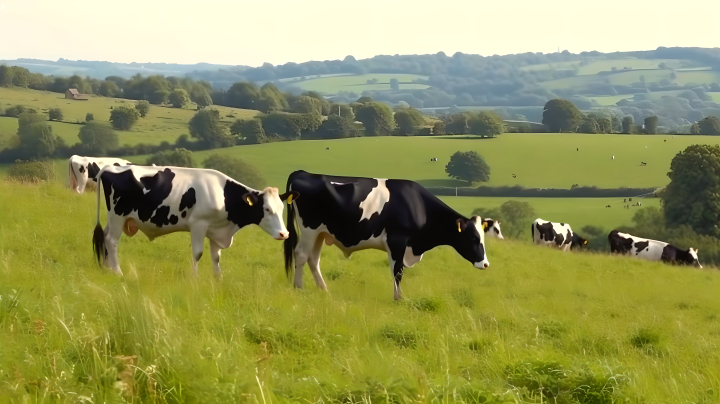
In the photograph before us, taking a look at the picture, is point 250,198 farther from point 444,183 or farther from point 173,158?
point 444,183

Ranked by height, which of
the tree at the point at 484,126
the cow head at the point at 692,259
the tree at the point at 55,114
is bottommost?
the tree at the point at 484,126

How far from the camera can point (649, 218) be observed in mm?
68250

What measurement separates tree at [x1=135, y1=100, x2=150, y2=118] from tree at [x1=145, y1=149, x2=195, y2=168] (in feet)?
50.5

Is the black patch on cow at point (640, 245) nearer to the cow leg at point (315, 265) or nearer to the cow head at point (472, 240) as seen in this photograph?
the cow head at point (472, 240)

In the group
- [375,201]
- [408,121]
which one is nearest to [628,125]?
[408,121]

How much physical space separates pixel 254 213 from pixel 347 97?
139 m

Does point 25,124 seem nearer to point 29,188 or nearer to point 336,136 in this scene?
point 336,136

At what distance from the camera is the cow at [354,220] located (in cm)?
1290

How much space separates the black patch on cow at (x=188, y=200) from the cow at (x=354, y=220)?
5.79 ft

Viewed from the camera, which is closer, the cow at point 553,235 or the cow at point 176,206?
the cow at point 176,206

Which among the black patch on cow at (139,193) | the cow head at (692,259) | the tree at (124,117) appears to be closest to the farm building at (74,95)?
the tree at (124,117)

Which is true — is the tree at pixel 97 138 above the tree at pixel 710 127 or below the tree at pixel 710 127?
above

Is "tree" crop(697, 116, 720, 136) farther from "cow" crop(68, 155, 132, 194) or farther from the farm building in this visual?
"cow" crop(68, 155, 132, 194)

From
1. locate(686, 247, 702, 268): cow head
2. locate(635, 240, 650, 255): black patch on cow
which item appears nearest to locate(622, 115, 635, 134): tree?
locate(686, 247, 702, 268): cow head
